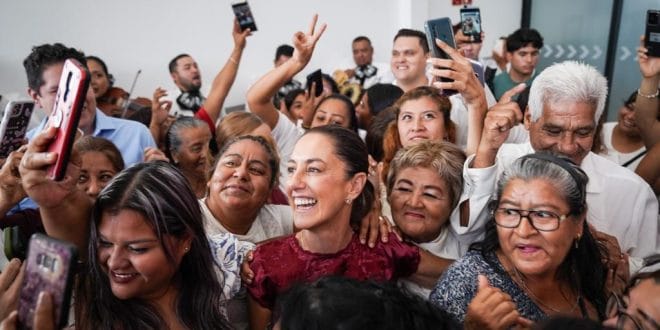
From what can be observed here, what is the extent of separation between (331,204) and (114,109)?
3008 millimetres

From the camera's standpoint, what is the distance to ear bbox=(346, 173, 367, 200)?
1.60m

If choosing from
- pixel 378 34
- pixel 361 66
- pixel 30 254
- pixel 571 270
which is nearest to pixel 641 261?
pixel 571 270

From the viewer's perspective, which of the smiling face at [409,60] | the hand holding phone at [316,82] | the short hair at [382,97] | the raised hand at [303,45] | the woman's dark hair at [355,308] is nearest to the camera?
the woman's dark hair at [355,308]

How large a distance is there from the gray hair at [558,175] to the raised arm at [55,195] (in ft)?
3.74

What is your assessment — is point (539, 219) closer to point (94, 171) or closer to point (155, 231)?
point (155, 231)

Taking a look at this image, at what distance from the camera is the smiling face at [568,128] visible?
181 cm

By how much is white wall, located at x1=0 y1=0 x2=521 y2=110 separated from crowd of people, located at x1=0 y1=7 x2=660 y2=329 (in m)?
3.31

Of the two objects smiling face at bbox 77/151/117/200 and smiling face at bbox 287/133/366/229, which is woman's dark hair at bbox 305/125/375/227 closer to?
smiling face at bbox 287/133/366/229

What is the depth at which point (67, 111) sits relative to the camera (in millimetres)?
1043

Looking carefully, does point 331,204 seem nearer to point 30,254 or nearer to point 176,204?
point 176,204

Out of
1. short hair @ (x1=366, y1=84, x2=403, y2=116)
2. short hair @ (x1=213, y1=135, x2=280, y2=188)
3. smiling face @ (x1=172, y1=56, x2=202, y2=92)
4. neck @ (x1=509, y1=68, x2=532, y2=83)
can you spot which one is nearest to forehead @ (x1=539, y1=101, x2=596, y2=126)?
short hair @ (x1=213, y1=135, x2=280, y2=188)

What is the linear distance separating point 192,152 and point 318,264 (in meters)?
1.22

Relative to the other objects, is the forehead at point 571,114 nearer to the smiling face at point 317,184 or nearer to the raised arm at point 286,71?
the smiling face at point 317,184

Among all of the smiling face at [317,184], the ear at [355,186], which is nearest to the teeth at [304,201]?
the smiling face at [317,184]
